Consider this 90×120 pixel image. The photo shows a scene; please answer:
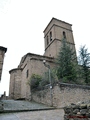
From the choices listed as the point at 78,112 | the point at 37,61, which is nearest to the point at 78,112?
the point at 78,112

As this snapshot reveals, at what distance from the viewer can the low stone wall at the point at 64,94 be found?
1248 centimetres

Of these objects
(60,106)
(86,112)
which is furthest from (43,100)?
(86,112)

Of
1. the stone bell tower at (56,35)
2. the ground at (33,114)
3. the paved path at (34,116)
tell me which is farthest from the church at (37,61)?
the paved path at (34,116)

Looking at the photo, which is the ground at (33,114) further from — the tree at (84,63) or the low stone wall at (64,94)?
the tree at (84,63)

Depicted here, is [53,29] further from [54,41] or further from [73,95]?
[73,95]

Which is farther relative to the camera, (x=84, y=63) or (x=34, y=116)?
(x=84, y=63)

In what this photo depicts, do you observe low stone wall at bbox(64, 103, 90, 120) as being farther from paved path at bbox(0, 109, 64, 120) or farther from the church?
the church

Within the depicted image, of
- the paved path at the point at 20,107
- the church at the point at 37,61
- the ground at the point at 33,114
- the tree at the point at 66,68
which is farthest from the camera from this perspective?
the church at the point at 37,61

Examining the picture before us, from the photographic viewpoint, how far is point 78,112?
4223 mm

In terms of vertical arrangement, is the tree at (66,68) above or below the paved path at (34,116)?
above

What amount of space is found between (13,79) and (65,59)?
37.3ft

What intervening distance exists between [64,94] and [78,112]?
8685 mm

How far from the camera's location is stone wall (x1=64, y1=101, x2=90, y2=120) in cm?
396

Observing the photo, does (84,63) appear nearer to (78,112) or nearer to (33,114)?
(33,114)
